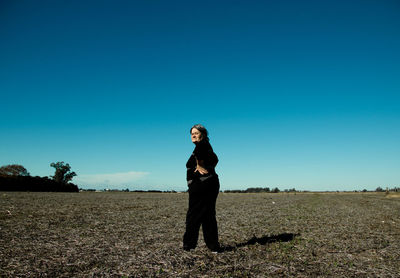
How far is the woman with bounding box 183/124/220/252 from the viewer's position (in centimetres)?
628

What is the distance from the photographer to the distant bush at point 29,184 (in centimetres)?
4350

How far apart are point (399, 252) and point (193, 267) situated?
5797 mm

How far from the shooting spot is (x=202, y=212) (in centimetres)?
628

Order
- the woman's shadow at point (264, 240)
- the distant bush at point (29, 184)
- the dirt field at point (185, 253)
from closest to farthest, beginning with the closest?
the dirt field at point (185, 253), the woman's shadow at point (264, 240), the distant bush at point (29, 184)

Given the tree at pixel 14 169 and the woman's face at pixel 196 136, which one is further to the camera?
the tree at pixel 14 169

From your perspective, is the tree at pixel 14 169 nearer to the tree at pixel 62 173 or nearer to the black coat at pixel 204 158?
the tree at pixel 62 173

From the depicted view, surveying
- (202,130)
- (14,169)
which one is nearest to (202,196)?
(202,130)

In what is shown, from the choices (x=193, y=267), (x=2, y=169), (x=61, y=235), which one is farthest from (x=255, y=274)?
(x=2, y=169)

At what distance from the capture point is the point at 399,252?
7109mm

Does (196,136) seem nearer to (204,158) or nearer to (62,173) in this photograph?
(204,158)

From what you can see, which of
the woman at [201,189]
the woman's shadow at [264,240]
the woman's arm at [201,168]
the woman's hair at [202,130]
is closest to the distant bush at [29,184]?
the woman's shadow at [264,240]

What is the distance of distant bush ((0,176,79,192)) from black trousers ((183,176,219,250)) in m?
48.6

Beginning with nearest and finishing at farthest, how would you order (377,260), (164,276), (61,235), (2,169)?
(164,276) → (377,260) → (61,235) → (2,169)

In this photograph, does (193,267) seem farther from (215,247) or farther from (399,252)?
(399,252)
